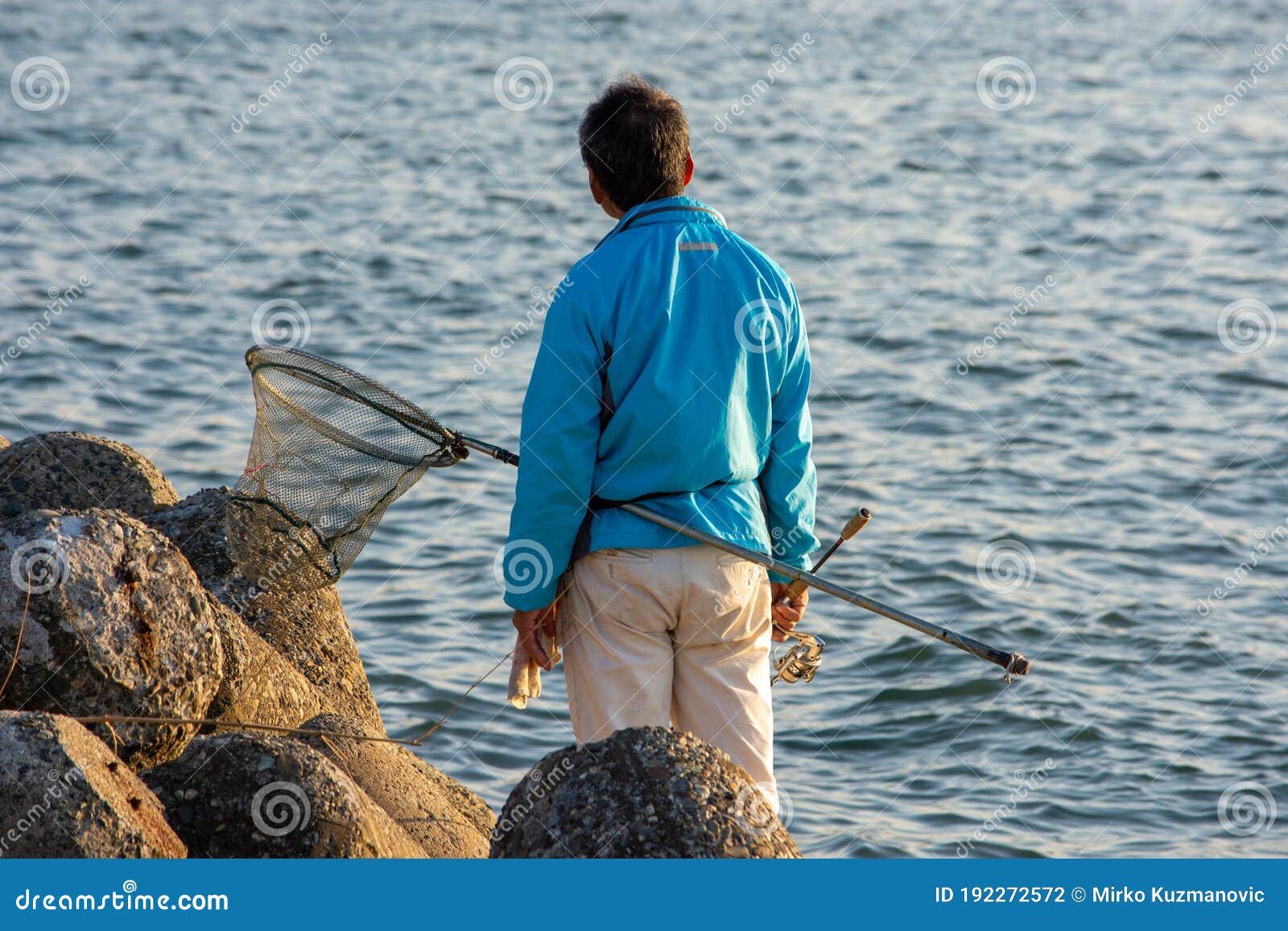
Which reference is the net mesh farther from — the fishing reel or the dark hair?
the fishing reel

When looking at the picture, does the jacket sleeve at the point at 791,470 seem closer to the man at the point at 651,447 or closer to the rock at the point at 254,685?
the man at the point at 651,447

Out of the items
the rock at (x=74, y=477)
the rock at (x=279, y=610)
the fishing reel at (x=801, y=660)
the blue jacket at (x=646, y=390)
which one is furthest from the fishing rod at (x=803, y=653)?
the rock at (x=74, y=477)

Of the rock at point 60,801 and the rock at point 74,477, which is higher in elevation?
the rock at point 74,477

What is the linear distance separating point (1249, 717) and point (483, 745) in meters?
3.74

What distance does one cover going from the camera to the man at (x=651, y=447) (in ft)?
12.6

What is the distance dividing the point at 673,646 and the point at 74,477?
99.9 inches

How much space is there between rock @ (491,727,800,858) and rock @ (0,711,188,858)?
89 cm

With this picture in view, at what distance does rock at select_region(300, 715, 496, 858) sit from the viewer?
4.64 m

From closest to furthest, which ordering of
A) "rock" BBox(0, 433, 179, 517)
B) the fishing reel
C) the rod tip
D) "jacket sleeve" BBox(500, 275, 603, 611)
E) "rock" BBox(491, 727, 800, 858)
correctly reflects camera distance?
1. "rock" BBox(491, 727, 800, 858)
2. "jacket sleeve" BBox(500, 275, 603, 611)
3. the rod tip
4. the fishing reel
5. "rock" BBox(0, 433, 179, 517)

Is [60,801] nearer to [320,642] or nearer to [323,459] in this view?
[323,459]

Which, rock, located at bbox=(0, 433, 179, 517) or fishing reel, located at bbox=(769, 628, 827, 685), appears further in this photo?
rock, located at bbox=(0, 433, 179, 517)

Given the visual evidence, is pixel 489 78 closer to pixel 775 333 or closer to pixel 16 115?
pixel 16 115

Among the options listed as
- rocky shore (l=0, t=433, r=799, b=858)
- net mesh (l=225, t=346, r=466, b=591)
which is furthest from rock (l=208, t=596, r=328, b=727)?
net mesh (l=225, t=346, r=466, b=591)

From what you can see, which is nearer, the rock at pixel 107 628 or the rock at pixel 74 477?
the rock at pixel 107 628
